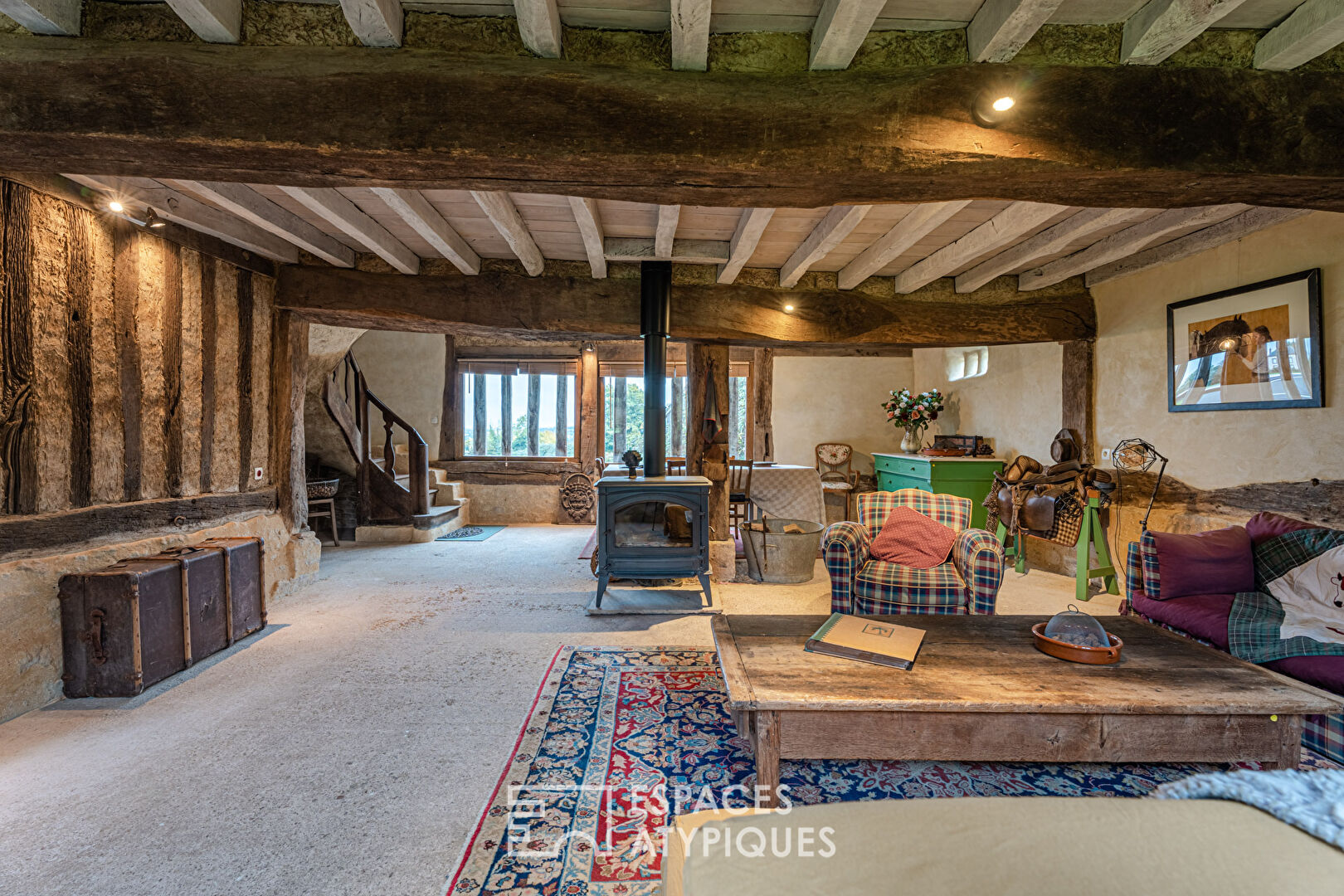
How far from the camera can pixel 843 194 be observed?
1.96 metres

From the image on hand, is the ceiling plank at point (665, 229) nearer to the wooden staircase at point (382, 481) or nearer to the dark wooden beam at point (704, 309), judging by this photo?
the dark wooden beam at point (704, 309)

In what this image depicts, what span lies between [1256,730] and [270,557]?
5029mm

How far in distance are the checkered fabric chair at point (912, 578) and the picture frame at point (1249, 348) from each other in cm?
184

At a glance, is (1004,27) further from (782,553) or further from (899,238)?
(782,553)

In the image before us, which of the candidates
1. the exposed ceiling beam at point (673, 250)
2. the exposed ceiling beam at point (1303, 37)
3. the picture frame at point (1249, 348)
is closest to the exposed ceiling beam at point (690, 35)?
the exposed ceiling beam at point (1303, 37)

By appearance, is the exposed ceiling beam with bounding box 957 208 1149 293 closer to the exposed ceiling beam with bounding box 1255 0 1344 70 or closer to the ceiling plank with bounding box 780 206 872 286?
the exposed ceiling beam with bounding box 1255 0 1344 70

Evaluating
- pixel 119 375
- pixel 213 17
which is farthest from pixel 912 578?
pixel 119 375

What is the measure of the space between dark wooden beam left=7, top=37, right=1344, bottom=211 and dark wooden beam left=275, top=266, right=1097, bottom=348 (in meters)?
2.13

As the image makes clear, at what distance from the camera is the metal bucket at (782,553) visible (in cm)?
445

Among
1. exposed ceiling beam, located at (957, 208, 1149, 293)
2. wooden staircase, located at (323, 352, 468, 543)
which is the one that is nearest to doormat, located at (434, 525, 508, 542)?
wooden staircase, located at (323, 352, 468, 543)

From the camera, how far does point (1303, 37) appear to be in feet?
5.49

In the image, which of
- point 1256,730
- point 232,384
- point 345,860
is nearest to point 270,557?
point 232,384

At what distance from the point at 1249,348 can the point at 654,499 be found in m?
3.58

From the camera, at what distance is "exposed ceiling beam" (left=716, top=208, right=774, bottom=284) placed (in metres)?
2.96
